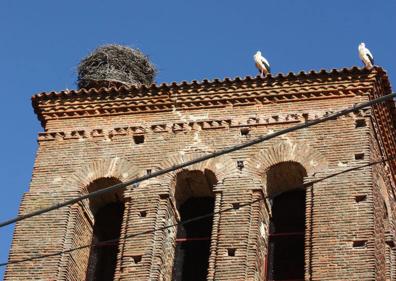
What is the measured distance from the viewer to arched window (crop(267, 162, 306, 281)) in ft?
60.2

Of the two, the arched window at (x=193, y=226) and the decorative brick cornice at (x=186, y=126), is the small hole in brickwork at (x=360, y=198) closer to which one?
the decorative brick cornice at (x=186, y=126)

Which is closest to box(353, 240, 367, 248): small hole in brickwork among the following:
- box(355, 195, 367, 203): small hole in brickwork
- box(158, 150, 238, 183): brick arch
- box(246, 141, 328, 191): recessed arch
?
box(355, 195, 367, 203): small hole in brickwork

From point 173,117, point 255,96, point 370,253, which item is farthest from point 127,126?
point 370,253

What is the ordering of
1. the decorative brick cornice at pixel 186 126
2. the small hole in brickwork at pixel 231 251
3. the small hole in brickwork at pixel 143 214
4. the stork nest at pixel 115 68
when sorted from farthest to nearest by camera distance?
1. the stork nest at pixel 115 68
2. the decorative brick cornice at pixel 186 126
3. the small hole in brickwork at pixel 143 214
4. the small hole in brickwork at pixel 231 251

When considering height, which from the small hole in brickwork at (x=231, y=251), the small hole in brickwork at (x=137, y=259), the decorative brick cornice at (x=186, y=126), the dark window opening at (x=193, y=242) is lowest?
the small hole in brickwork at (x=137, y=259)

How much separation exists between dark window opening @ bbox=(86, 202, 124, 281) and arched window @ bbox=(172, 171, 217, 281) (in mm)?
990

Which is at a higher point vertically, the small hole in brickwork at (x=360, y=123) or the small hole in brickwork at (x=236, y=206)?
the small hole in brickwork at (x=360, y=123)

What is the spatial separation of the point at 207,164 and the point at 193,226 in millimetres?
937

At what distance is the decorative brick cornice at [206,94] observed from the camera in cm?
1981

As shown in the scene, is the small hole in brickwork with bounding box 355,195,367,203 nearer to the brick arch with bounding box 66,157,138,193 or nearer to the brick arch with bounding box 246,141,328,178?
the brick arch with bounding box 246,141,328,178

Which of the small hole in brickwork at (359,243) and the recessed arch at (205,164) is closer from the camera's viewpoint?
the small hole in brickwork at (359,243)

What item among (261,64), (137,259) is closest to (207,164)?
(137,259)

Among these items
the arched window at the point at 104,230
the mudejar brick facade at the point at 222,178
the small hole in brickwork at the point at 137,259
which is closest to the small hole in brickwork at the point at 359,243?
the mudejar brick facade at the point at 222,178

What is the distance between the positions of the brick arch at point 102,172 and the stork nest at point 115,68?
288cm
